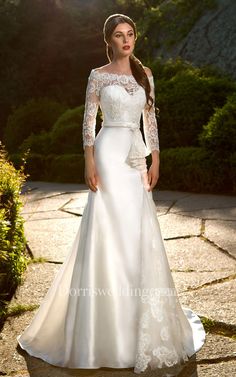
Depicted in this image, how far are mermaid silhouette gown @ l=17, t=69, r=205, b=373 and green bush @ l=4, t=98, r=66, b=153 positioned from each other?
38.9 ft

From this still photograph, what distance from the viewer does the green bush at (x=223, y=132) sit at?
7828 millimetres

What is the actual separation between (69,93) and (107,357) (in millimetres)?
15048

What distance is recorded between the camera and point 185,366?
2.93 metres

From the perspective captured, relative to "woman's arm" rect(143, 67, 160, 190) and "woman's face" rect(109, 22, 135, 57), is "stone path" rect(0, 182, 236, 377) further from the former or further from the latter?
"woman's face" rect(109, 22, 135, 57)

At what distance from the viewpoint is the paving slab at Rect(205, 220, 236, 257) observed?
5180 millimetres

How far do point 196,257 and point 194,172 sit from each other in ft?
11.8

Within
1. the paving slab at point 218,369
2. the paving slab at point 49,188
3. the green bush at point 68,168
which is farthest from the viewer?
the green bush at point 68,168

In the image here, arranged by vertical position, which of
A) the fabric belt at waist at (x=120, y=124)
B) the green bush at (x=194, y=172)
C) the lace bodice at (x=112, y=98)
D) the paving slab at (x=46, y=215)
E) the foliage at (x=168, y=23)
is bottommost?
the paving slab at (x=46, y=215)

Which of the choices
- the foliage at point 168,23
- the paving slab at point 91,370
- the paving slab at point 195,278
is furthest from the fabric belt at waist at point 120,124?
the foliage at point 168,23

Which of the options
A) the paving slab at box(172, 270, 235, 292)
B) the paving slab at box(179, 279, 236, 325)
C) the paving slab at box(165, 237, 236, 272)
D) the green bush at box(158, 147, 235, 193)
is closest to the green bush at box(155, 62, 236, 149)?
the green bush at box(158, 147, 235, 193)

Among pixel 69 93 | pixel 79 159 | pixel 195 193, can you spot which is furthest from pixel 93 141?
pixel 69 93

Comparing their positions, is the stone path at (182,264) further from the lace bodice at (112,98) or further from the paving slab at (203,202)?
the lace bodice at (112,98)

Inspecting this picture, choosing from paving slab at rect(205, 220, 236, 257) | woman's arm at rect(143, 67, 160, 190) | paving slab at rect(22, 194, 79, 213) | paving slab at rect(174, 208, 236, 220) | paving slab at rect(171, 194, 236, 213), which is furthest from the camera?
paving slab at rect(22, 194, 79, 213)

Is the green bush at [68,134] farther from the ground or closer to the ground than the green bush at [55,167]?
farther from the ground
